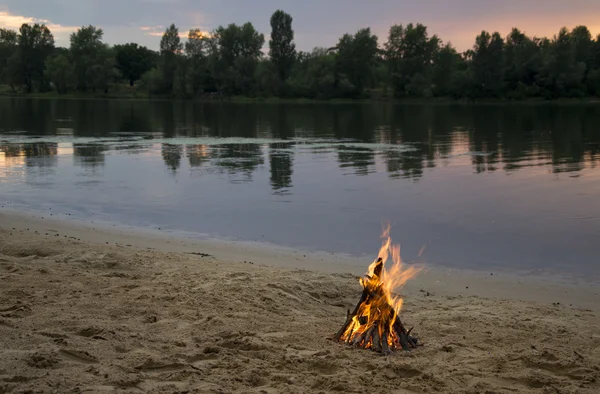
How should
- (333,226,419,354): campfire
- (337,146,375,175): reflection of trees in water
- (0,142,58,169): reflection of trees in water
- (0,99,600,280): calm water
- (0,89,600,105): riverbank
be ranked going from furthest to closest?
(0,89,600,105): riverbank
(0,142,58,169): reflection of trees in water
(337,146,375,175): reflection of trees in water
(0,99,600,280): calm water
(333,226,419,354): campfire

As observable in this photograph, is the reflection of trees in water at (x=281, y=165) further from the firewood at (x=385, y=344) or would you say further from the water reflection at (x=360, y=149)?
the firewood at (x=385, y=344)

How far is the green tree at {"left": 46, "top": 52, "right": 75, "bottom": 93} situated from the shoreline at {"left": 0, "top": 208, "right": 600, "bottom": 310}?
12521 cm

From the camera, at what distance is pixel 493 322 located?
686cm

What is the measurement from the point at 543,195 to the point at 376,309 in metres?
11.0

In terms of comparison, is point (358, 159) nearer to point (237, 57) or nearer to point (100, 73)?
point (237, 57)

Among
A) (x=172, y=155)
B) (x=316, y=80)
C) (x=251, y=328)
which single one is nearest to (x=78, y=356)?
(x=251, y=328)

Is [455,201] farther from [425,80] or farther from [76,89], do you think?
[76,89]

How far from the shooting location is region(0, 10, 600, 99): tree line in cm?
10894

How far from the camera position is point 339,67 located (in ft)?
397

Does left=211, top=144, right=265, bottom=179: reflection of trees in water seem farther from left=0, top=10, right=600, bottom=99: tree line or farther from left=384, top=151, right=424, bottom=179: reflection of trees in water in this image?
left=0, top=10, right=600, bottom=99: tree line

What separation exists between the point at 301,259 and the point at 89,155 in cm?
1699

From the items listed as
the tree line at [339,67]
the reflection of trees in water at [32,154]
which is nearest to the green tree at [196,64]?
the tree line at [339,67]

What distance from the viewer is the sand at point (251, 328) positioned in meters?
5.16

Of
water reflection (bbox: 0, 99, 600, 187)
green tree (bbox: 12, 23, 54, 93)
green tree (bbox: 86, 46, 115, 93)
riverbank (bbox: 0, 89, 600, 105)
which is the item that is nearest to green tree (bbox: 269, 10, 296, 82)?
riverbank (bbox: 0, 89, 600, 105)
